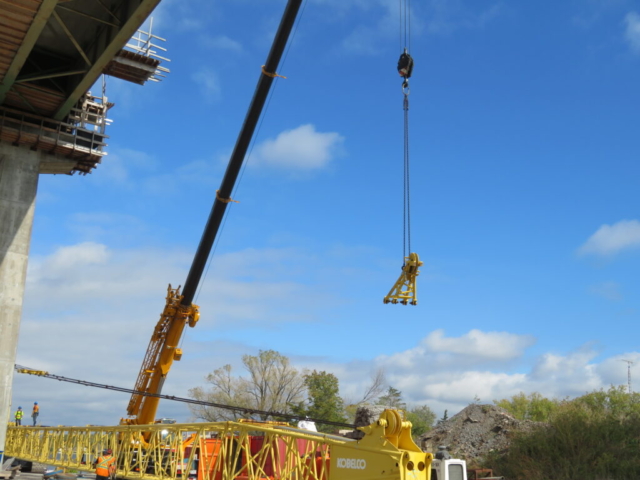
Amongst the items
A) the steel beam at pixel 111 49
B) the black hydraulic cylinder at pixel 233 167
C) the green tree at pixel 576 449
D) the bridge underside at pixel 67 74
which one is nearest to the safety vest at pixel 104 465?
the black hydraulic cylinder at pixel 233 167

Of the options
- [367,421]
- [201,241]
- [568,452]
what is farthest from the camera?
[367,421]

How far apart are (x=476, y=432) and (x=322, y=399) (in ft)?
81.9

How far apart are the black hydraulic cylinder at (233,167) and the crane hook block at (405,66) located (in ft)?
12.8

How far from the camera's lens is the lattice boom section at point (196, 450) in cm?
1268

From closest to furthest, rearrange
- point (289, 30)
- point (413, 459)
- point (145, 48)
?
point (413, 459), point (289, 30), point (145, 48)

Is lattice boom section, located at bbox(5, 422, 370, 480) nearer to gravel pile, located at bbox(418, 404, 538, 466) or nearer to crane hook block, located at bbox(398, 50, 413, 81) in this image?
crane hook block, located at bbox(398, 50, 413, 81)

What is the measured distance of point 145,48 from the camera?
77.8 ft

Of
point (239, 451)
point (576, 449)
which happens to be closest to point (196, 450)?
point (239, 451)

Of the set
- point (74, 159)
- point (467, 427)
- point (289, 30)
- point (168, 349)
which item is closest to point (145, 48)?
point (74, 159)

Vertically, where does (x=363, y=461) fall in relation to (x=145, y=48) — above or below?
below

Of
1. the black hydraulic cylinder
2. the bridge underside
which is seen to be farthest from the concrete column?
the black hydraulic cylinder

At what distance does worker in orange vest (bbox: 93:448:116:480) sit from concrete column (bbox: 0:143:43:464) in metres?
5.11

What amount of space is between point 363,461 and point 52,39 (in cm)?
1952

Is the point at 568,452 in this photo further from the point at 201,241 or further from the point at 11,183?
the point at 11,183
